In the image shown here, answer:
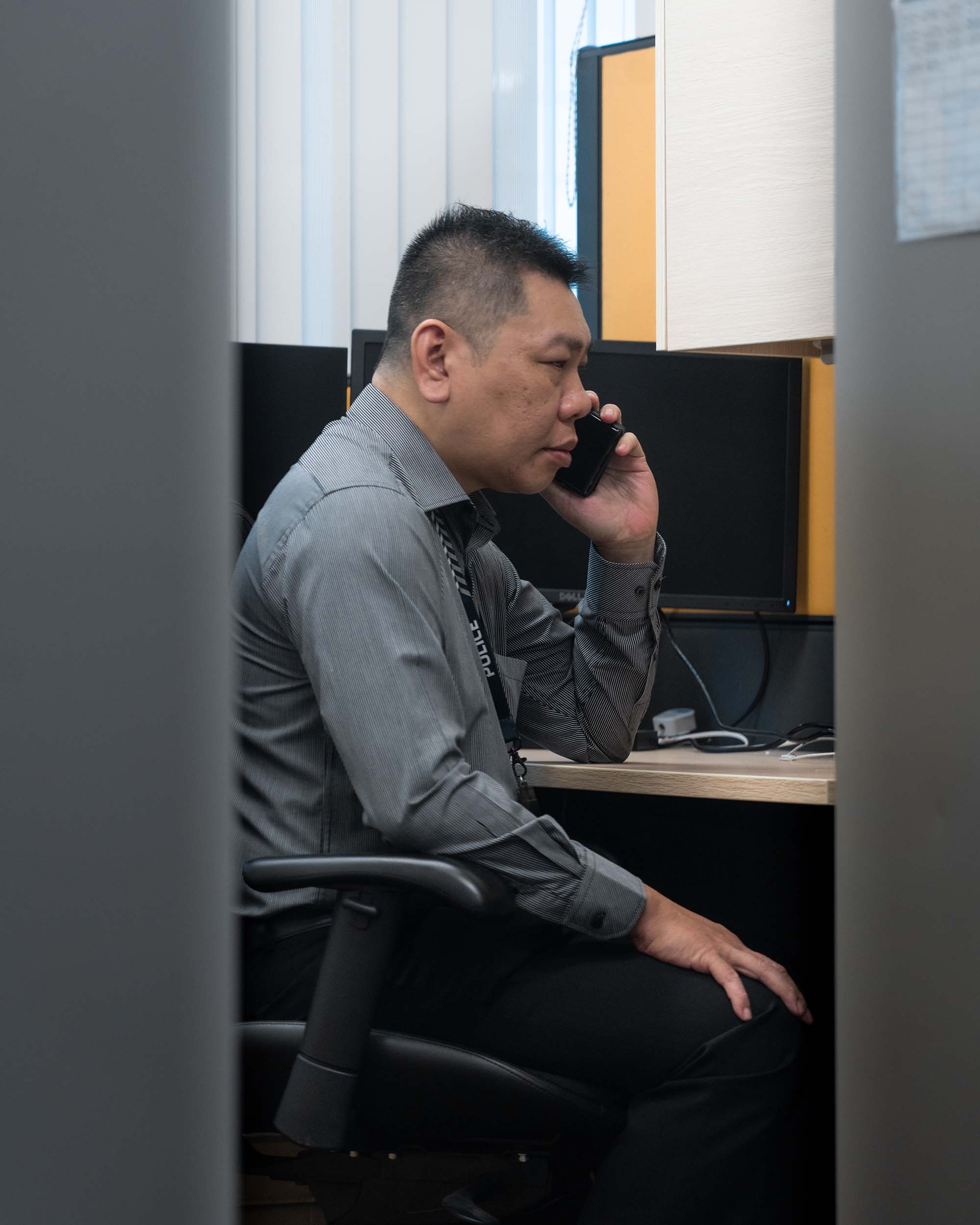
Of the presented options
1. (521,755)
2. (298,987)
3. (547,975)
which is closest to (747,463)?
(521,755)

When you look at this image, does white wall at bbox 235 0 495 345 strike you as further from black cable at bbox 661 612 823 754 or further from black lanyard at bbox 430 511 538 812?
black lanyard at bbox 430 511 538 812

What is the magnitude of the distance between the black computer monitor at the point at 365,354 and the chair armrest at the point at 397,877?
902 millimetres

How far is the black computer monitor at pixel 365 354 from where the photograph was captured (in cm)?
163

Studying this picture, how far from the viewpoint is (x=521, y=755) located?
1533 millimetres

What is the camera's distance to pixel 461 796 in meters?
0.98

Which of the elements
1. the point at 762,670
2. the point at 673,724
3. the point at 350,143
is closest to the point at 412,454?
the point at 673,724

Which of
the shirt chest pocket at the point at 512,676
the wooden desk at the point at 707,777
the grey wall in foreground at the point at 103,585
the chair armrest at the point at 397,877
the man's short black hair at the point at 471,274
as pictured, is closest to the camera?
the grey wall in foreground at the point at 103,585

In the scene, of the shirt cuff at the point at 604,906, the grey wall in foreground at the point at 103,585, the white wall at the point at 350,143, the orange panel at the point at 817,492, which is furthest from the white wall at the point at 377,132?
the grey wall in foreground at the point at 103,585

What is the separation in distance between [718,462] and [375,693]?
0.87 meters

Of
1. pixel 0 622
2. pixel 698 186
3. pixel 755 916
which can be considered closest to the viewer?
pixel 0 622

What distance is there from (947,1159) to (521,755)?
1069mm

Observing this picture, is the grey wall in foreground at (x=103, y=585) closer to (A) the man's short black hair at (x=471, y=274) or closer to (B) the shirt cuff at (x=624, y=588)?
(A) the man's short black hair at (x=471, y=274)

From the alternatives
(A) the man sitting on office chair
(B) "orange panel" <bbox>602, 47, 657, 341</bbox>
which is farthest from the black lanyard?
(B) "orange panel" <bbox>602, 47, 657, 341</bbox>

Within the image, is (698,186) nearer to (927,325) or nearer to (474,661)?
(474,661)
